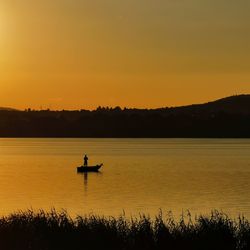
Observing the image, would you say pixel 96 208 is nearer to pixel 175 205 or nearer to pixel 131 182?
Result: pixel 175 205

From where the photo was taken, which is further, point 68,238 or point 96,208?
point 96,208

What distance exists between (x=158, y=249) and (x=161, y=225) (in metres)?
1.66

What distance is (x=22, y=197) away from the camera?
80.1m

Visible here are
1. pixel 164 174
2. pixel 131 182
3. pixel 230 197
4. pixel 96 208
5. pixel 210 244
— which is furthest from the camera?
pixel 164 174

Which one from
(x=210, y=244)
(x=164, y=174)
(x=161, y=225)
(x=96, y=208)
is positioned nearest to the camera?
(x=210, y=244)

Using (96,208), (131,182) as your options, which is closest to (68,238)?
(96,208)

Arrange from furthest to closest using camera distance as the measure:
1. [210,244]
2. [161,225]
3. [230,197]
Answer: [230,197] < [161,225] < [210,244]

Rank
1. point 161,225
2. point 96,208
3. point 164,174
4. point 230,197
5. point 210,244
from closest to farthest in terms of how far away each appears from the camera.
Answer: point 210,244 < point 161,225 < point 96,208 < point 230,197 < point 164,174

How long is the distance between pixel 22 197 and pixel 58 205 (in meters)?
11.1

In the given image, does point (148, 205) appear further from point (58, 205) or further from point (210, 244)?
point (210, 244)

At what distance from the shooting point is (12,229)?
1115 inches

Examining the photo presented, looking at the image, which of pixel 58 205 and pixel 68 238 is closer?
pixel 68 238

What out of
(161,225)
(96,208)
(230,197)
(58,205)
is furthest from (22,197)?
(161,225)

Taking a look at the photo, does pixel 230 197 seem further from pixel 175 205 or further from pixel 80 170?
pixel 80 170
